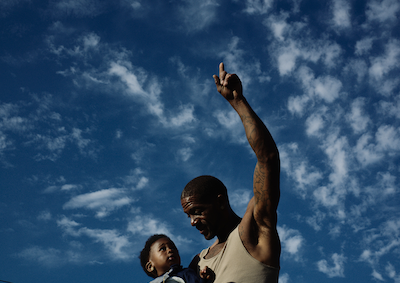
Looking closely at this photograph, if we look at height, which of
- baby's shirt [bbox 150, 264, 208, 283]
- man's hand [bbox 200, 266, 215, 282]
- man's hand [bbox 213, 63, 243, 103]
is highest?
man's hand [bbox 213, 63, 243, 103]

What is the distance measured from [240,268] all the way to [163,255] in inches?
84.4

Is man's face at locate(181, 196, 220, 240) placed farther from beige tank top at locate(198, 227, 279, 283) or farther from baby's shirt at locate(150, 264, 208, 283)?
baby's shirt at locate(150, 264, 208, 283)

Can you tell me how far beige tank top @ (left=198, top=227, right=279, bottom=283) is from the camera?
315 centimetres

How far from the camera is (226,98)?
136 inches

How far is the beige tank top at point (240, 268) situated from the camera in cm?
315

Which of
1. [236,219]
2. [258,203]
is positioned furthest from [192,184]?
[258,203]

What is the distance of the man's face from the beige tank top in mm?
369

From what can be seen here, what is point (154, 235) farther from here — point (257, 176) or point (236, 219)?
point (257, 176)

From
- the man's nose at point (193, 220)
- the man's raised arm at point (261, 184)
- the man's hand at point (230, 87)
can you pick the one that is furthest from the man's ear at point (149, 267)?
the man's hand at point (230, 87)

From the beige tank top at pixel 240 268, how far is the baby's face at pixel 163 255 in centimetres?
171

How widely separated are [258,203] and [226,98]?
43.8 inches

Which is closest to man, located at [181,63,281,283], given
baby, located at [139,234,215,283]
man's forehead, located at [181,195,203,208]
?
man's forehead, located at [181,195,203,208]

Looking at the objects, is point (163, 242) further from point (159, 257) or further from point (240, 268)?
point (240, 268)

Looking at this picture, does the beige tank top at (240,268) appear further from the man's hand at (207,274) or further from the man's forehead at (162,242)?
the man's forehead at (162,242)
